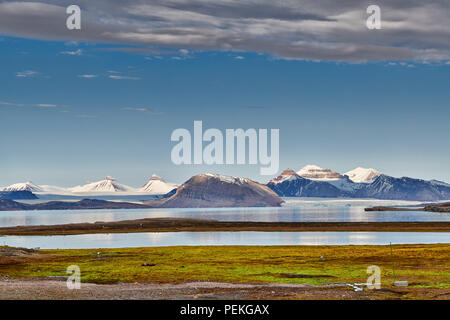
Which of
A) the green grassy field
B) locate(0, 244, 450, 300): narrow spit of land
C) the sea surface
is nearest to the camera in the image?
locate(0, 244, 450, 300): narrow spit of land

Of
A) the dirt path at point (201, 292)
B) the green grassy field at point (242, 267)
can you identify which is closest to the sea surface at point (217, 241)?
the green grassy field at point (242, 267)

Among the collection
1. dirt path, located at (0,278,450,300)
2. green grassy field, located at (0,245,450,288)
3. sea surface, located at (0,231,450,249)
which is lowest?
sea surface, located at (0,231,450,249)

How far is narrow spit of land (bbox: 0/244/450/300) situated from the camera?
1687 inches

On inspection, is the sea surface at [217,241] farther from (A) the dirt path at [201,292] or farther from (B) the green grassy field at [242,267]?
(A) the dirt path at [201,292]

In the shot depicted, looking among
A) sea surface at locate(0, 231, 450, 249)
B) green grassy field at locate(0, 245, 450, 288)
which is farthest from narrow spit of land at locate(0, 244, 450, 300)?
sea surface at locate(0, 231, 450, 249)

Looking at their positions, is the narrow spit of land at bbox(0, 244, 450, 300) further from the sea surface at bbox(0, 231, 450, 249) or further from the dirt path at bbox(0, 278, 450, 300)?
the sea surface at bbox(0, 231, 450, 249)

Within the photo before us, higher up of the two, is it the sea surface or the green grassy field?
the green grassy field

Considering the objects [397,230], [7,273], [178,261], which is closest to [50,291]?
[7,273]

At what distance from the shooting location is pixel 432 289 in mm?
44969

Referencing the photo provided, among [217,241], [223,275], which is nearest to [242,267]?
[223,275]

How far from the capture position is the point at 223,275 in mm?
59625

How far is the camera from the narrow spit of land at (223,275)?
42844 mm

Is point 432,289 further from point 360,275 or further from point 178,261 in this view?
point 178,261
